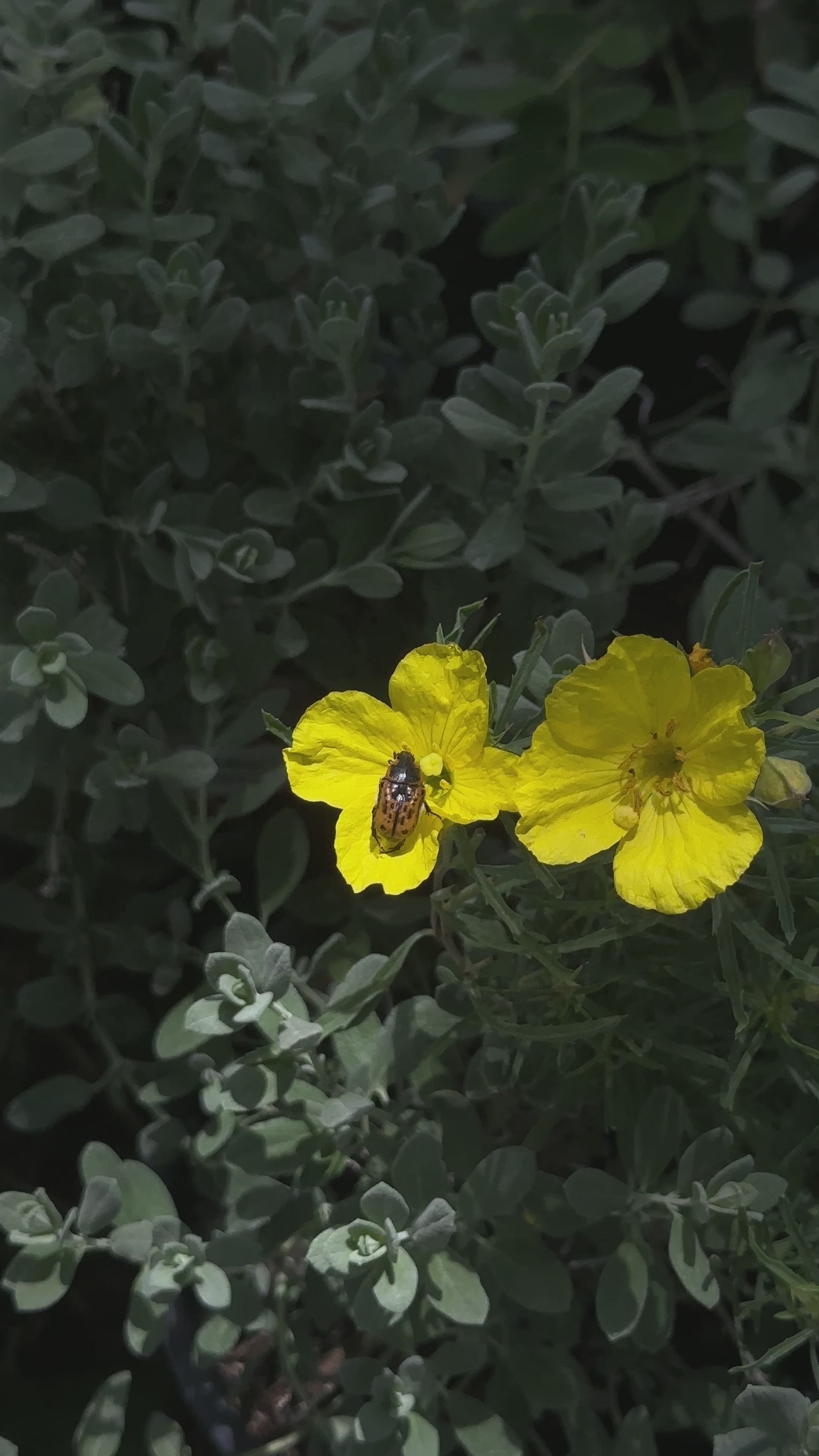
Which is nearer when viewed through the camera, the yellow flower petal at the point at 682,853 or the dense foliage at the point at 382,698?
the yellow flower petal at the point at 682,853

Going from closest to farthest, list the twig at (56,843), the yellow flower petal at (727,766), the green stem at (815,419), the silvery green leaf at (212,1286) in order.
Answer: the yellow flower petal at (727,766)
the silvery green leaf at (212,1286)
the twig at (56,843)
the green stem at (815,419)

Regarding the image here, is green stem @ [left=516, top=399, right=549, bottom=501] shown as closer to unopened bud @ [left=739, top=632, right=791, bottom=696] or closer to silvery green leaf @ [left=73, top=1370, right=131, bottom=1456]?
unopened bud @ [left=739, top=632, right=791, bottom=696]

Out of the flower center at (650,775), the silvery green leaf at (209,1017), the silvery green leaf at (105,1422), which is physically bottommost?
the silvery green leaf at (105,1422)

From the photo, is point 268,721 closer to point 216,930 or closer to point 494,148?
point 216,930

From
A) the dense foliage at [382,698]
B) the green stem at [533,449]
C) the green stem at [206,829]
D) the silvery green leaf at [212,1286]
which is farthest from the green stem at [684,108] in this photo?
the silvery green leaf at [212,1286]

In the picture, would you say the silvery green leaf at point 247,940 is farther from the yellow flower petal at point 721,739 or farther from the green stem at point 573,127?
the green stem at point 573,127

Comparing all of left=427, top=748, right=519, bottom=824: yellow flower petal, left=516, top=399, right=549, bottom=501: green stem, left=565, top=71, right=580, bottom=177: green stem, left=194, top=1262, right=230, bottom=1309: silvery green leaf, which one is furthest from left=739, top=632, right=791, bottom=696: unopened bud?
left=565, top=71, right=580, bottom=177: green stem
